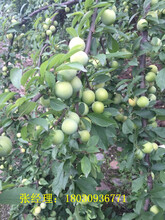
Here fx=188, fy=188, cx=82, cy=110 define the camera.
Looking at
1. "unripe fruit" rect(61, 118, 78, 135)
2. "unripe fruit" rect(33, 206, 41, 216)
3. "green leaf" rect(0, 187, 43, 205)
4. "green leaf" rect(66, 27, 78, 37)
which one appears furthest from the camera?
"unripe fruit" rect(33, 206, 41, 216)

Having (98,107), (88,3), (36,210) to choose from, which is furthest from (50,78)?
(36,210)

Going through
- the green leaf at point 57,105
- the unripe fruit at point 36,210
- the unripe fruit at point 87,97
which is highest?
the green leaf at point 57,105

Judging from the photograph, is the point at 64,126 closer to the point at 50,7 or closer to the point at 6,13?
the point at 50,7

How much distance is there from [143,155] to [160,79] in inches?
14.3

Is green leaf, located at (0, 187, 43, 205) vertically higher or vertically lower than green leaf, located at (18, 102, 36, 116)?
lower

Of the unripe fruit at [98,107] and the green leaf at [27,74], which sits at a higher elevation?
the green leaf at [27,74]

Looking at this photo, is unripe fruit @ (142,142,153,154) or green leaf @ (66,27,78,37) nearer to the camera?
green leaf @ (66,27,78,37)

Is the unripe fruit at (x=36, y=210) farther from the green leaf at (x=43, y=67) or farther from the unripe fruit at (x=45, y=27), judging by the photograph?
the unripe fruit at (x=45, y=27)

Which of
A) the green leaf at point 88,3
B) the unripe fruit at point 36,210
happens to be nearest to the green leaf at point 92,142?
the green leaf at point 88,3

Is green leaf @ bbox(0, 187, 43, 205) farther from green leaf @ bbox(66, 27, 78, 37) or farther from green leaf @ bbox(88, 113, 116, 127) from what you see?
green leaf @ bbox(66, 27, 78, 37)

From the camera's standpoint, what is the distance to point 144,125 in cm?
95

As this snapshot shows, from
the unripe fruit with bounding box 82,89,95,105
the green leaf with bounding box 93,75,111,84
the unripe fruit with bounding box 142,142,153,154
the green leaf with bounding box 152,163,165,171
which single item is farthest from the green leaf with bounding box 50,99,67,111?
the green leaf with bounding box 152,163,165,171

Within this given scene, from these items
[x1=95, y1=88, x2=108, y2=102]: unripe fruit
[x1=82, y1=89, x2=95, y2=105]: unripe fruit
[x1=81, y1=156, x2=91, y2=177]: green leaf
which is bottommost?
[x1=81, y1=156, x2=91, y2=177]: green leaf

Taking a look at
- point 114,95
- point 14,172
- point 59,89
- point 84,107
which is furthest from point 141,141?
point 14,172
